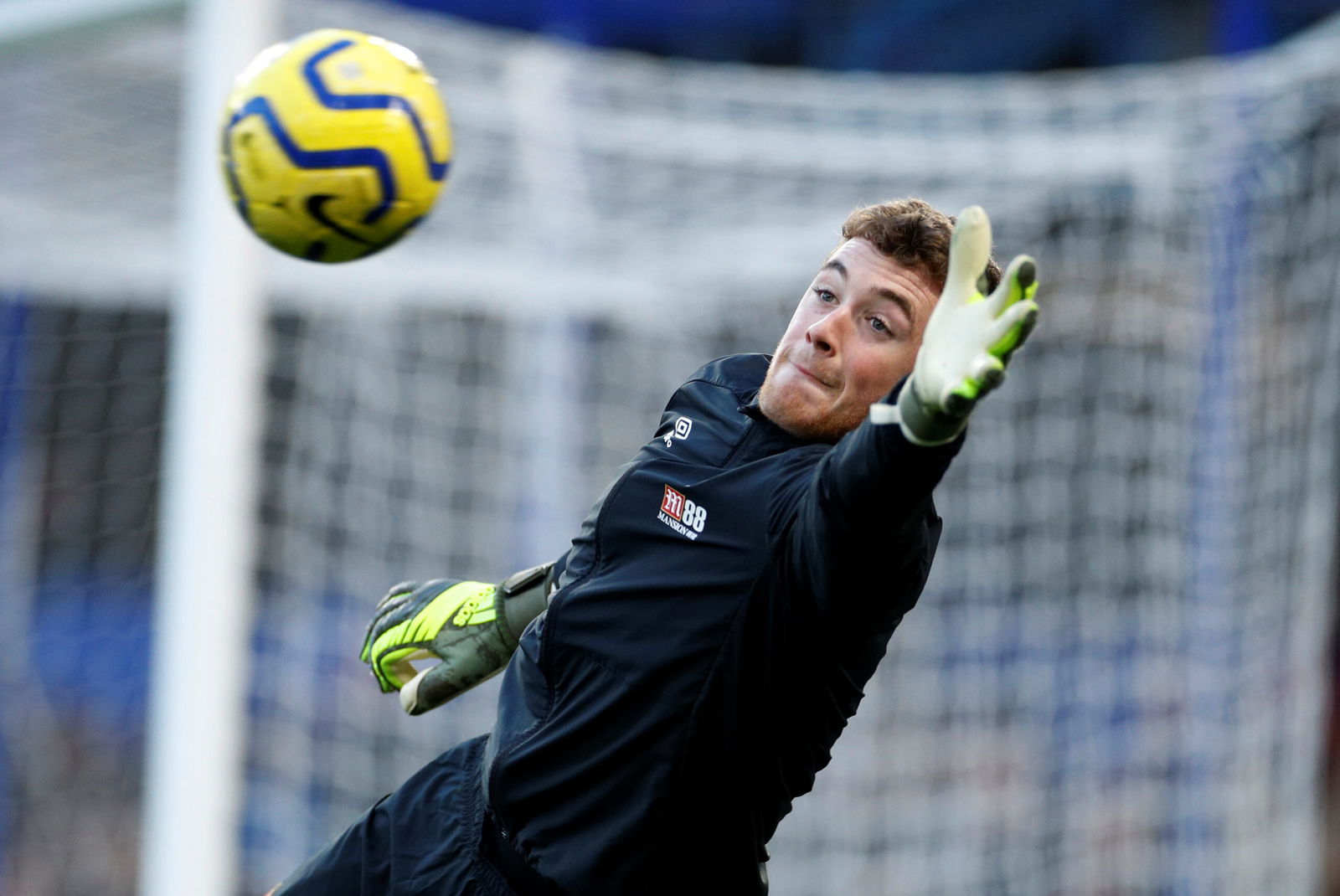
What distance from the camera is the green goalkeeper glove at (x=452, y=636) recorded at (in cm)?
323

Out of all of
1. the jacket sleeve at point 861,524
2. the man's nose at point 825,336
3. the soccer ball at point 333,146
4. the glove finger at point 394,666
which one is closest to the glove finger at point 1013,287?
the jacket sleeve at point 861,524

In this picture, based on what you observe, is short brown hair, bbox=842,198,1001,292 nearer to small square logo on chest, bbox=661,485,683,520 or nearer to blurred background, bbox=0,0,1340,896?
small square logo on chest, bbox=661,485,683,520

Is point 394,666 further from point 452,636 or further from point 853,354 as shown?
point 853,354

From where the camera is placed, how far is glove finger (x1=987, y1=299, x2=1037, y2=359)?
2.13 meters

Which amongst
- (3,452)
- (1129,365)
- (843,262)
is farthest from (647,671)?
(3,452)

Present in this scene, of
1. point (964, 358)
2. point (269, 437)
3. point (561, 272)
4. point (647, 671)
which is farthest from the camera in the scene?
point (269, 437)

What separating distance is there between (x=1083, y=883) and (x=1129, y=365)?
227 cm

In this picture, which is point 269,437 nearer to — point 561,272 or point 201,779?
point 561,272

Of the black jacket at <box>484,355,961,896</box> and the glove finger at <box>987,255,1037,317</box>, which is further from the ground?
the glove finger at <box>987,255,1037,317</box>

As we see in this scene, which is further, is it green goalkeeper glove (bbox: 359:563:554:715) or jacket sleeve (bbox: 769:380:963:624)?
green goalkeeper glove (bbox: 359:563:554:715)

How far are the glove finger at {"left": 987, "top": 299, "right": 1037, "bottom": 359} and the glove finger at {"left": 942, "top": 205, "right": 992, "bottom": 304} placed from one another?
0.10 metres

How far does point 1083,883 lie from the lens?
23.3 feet

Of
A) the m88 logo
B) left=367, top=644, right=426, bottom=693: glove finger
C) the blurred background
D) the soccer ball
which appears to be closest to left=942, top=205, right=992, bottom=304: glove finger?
the m88 logo

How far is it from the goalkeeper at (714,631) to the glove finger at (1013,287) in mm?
336
